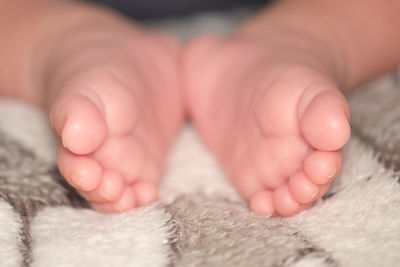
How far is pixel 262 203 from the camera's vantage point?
48 cm

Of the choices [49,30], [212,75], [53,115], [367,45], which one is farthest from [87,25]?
[367,45]

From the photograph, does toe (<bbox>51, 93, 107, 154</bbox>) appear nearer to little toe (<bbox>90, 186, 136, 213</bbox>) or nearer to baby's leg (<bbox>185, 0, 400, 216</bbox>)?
little toe (<bbox>90, 186, 136, 213</bbox>)

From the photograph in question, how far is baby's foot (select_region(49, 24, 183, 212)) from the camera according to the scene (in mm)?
441

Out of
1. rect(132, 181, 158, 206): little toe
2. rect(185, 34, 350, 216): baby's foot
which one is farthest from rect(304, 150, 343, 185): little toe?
rect(132, 181, 158, 206): little toe

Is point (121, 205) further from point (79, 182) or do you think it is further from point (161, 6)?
point (161, 6)

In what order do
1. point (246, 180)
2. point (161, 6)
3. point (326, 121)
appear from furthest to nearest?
1. point (161, 6)
2. point (246, 180)
3. point (326, 121)

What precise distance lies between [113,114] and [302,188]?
0.20 meters

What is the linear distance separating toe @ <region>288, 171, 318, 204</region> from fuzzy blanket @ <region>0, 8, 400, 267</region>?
2cm

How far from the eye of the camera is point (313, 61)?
58 cm

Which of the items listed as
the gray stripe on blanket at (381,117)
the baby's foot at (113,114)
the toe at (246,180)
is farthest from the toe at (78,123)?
the gray stripe on blanket at (381,117)

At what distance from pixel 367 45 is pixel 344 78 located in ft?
0.22

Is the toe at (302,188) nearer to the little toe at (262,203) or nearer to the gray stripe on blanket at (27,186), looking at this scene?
the little toe at (262,203)

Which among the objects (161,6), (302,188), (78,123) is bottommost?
(302,188)

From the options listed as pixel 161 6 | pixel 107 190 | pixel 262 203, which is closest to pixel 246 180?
pixel 262 203
